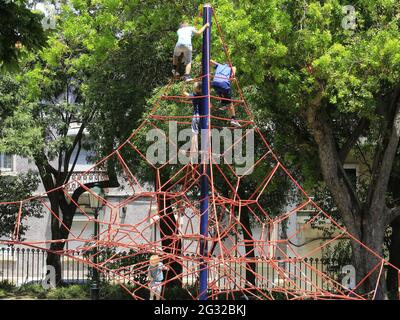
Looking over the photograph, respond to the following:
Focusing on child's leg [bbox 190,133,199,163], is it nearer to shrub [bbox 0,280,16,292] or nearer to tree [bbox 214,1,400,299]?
tree [bbox 214,1,400,299]

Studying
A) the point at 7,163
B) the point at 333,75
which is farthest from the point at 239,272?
the point at 7,163

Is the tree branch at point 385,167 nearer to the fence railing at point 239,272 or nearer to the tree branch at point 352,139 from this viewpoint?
the tree branch at point 352,139

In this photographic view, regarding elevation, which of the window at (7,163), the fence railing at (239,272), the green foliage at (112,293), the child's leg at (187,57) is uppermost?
the child's leg at (187,57)

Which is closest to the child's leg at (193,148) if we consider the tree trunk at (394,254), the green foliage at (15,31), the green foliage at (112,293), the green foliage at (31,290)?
the green foliage at (15,31)

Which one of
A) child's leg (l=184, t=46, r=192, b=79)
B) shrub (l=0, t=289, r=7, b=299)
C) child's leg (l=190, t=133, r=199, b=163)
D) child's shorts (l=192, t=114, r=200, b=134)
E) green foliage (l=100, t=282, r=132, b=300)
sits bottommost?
shrub (l=0, t=289, r=7, b=299)

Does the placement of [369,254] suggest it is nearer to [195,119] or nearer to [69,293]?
[195,119]

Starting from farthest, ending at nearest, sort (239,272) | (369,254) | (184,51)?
(239,272), (369,254), (184,51)

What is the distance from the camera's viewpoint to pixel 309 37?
14281mm

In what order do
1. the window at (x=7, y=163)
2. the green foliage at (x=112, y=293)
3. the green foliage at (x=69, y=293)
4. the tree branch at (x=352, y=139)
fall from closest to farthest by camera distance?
the tree branch at (x=352, y=139)
the green foliage at (x=112, y=293)
the green foliage at (x=69, y=293)
the window at (x=7, y=163)

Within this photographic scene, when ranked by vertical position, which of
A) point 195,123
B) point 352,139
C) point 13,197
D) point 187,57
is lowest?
point 13,197

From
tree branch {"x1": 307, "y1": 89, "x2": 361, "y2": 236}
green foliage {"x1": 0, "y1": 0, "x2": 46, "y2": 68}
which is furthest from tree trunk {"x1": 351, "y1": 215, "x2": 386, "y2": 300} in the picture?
green foliage {"x1": 0, "y1": 0, "x2": 46, "y2": 68}

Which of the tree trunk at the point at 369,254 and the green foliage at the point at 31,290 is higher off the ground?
the tree trunk at the point at 369,254

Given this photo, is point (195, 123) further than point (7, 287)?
No

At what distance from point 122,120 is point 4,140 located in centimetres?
321
